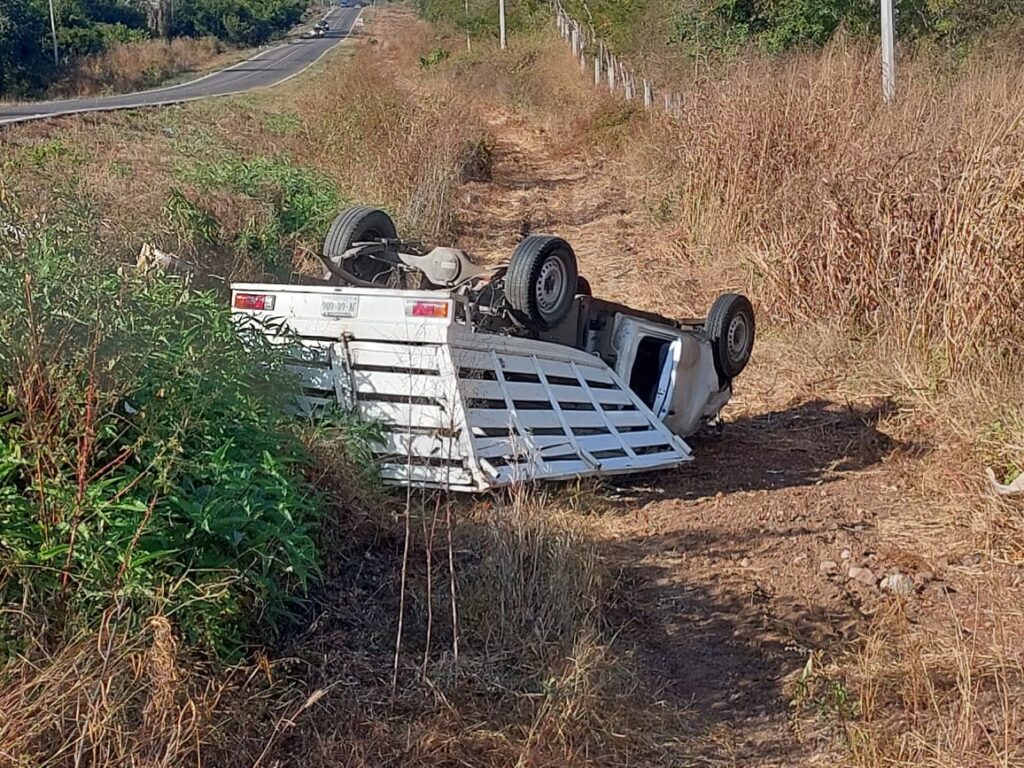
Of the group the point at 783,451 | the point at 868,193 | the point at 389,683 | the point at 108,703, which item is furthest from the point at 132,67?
the point at 108,703

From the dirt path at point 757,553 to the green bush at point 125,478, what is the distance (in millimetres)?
1461

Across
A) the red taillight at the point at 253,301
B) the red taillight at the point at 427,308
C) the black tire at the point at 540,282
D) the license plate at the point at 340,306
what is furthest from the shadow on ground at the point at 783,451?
the red taillight at the point at 253,301

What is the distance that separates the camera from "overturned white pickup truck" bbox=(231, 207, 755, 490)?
5195mm

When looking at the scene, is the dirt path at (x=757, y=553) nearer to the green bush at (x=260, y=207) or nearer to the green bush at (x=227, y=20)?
the green bush at (x=260, y=207)

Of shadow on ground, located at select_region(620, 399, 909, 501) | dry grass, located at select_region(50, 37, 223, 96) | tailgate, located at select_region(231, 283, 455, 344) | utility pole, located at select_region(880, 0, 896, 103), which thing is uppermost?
dry grass, located at select_region(50, 37, 223, 96)

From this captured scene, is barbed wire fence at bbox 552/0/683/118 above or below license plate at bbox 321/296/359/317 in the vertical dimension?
above

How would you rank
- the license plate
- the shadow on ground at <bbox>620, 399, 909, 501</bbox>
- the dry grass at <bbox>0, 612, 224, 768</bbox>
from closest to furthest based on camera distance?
the dry grass at <bbox>0, 612, 224, 768</bbox>, the license plate, the shadow on ground at <bbox>620, 399, 909, 501</bbox>

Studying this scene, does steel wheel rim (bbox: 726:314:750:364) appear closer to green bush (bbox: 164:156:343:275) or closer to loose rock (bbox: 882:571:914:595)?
loose rock (bbox: 882:571:914:595)

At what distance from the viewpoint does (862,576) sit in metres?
4.94

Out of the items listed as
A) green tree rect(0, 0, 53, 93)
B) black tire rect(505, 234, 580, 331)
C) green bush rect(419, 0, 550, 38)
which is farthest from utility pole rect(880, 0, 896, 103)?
green bush rect(419, 0, 550, 38)

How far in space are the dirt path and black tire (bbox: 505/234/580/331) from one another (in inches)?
40.4

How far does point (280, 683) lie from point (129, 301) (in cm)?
165

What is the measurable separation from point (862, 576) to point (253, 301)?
3199 mm

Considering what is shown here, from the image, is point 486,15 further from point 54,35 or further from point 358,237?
point 358,237
